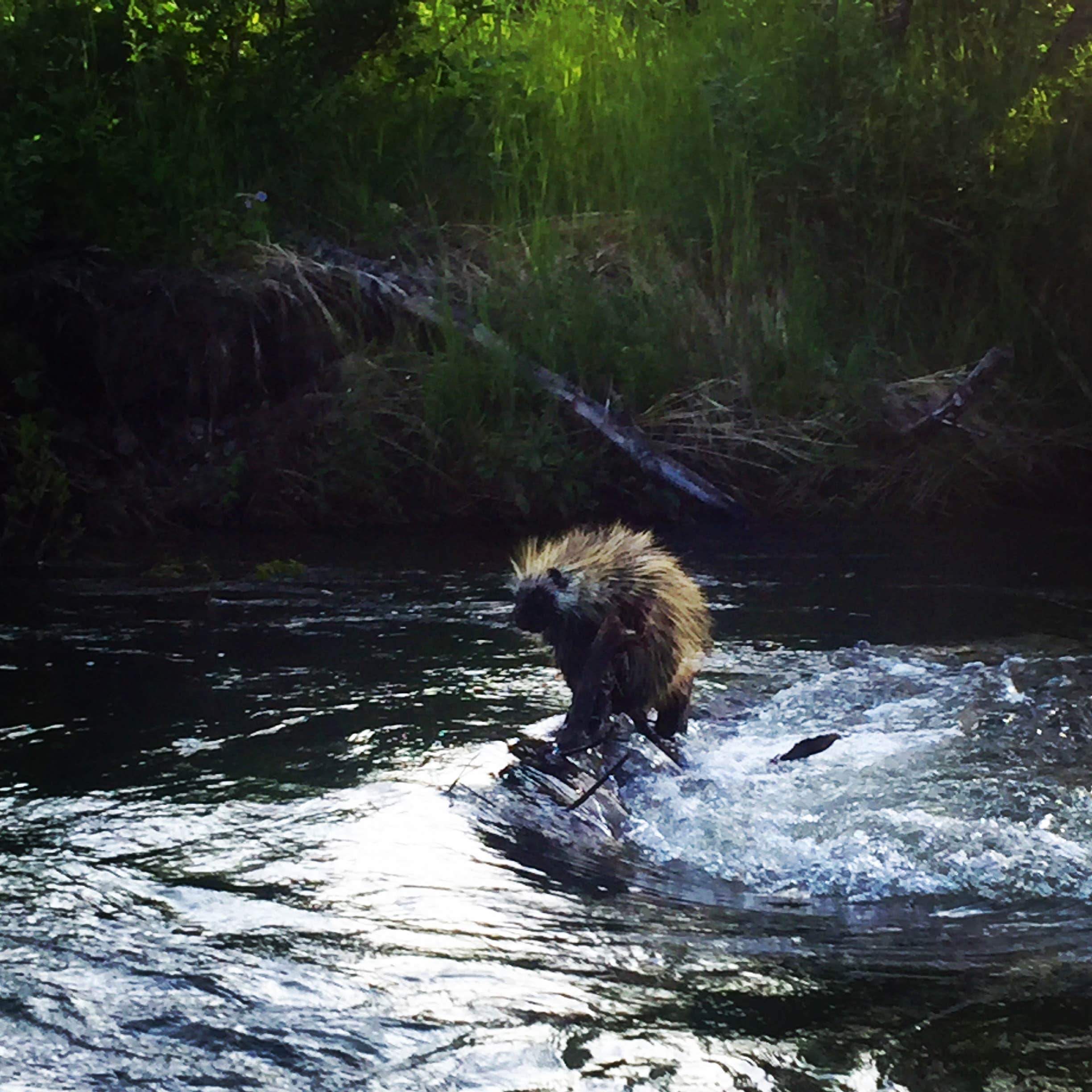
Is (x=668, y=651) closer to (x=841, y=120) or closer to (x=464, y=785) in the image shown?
(x=464, y=785)

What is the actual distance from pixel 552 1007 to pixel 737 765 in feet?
8.36

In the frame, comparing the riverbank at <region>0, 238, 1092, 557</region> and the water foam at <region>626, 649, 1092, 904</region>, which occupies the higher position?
the riverbank at <region>0, 238, 1092, 557</region>

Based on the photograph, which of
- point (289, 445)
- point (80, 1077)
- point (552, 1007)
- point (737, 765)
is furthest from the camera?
point (289, 445)

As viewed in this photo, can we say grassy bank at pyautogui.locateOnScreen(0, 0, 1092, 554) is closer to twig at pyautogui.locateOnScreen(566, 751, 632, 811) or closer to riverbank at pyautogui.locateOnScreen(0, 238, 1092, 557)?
riverbank at pyautogui.locateOnScreen(0, 238, 1092, 557)

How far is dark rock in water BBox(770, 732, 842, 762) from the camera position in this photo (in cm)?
563

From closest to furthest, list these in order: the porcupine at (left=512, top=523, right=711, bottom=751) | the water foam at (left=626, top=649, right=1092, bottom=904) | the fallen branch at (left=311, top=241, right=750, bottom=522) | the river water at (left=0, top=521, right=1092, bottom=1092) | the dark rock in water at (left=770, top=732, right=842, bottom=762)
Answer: the river water at (left=0, top=521, right=1092, bottom=1092), the water foam at (left=626, top=649, right=1092, bottom=904), the dark rock in water at (left=770, top=732, right=842, bottom=762), the porcupine at (left=512, top=523, right=711, bottom=751), the fallen branch at (left=311, top=241, right=750, bottom=522)

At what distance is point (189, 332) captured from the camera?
10633 millimetres

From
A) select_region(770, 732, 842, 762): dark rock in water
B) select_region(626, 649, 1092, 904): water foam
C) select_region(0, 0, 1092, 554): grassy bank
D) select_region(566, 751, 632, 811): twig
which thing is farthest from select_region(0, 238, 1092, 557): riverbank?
select_region(566, 751, 632, 811): twig

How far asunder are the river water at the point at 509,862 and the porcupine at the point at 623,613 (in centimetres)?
30

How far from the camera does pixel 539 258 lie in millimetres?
10688

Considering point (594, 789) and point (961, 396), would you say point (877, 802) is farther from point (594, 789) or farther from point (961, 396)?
point (961, 396)

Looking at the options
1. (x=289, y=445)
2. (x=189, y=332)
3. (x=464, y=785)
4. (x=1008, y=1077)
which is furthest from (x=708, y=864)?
(x=189, y=332)

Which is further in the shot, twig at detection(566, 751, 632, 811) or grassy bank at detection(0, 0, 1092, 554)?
grassy bank at detection(0, 0, 1092, 554)

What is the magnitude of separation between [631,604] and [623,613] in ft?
0.16
